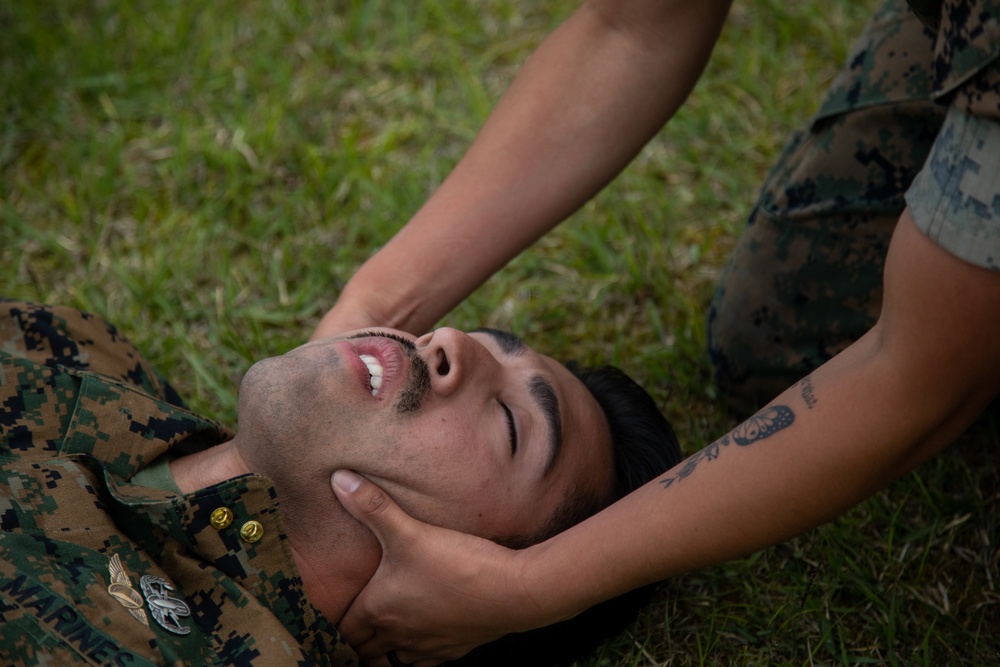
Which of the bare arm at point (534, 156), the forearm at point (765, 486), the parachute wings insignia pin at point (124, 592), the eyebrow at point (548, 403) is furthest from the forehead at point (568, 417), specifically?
the parachute wings insignia pin at point (124, 592)

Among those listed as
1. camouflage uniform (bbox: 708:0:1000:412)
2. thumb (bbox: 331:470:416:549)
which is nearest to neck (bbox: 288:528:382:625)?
thumb (bbox: 331:470:416:549)

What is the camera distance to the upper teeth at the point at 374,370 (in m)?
2.38

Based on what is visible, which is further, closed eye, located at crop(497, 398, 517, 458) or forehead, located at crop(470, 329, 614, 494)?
forehead, located at crop(470, 329, 614, 494)

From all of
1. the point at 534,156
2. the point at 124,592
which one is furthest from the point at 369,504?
the point at 534,156

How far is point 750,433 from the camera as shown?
205cm

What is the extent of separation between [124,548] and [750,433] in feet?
4.87

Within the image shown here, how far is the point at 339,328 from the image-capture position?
9.61 ft

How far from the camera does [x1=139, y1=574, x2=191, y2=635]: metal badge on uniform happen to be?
2125 millimetres

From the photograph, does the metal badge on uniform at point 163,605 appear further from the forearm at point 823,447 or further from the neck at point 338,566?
the forearm at point 823,447

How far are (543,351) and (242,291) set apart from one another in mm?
1315

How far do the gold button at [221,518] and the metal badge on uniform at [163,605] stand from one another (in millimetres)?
173

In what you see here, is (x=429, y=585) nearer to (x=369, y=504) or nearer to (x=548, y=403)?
(x=369, y=504)

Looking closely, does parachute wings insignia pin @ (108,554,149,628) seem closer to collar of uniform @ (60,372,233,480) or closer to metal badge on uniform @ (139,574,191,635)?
metal badge on uniform @ (139,574,191,635)

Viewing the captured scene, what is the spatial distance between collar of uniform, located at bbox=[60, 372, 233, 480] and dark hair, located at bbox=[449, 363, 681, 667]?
102 centimetres
